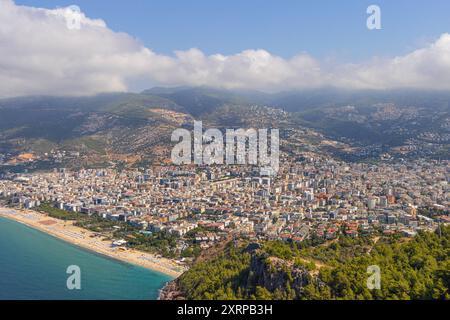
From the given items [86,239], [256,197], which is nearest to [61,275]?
[86,239]

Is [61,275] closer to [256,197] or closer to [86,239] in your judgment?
[86,239]

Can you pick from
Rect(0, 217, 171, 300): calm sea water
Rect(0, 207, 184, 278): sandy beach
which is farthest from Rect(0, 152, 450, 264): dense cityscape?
Rect(0, 217, 171, 300): calm sea water

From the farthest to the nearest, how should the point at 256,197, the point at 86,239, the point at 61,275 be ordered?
the point at 256,197 < the point at 86,239 < the point at 61,275

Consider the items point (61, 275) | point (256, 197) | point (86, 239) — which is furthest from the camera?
point (256, 197)
